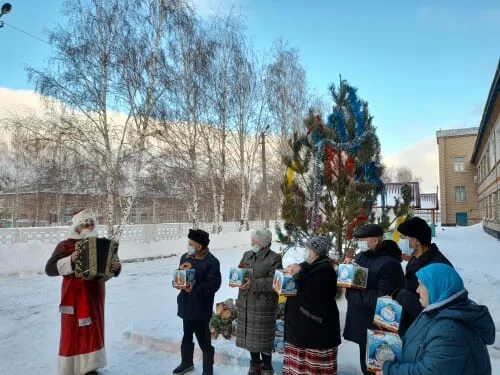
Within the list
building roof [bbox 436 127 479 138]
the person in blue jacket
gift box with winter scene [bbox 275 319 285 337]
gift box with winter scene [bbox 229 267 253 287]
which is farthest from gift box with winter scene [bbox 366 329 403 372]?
building roof [bbox 436 127 479 138]

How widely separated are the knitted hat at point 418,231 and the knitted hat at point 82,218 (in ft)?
9.75

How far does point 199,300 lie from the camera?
13.5ft

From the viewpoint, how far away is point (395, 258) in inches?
134

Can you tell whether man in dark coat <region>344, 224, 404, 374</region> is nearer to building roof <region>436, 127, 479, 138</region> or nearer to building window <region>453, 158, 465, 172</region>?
building window <region>453, 158, 465, 172</region>

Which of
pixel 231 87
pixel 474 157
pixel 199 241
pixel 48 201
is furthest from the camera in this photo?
pixel 48 201

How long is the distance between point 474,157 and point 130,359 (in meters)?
36.6

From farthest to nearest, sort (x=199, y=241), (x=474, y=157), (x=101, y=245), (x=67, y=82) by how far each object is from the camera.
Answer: (x=474, y=157) < (x=67, y=82) < (x=199, y=241) < (x=101, y=245)

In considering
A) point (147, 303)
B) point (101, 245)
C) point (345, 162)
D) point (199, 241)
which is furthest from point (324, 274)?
point (147, 303)

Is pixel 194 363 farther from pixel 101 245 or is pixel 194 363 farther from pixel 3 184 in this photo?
pixel 3 184

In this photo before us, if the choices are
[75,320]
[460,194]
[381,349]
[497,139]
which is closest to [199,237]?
[75,320]

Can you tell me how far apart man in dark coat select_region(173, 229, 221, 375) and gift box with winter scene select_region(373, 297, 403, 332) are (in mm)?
2035

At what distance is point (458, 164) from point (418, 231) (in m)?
40.8

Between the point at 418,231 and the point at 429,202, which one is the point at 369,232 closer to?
the point at 418,231

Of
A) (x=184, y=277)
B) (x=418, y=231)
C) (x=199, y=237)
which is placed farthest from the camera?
(x=199, y=237)
